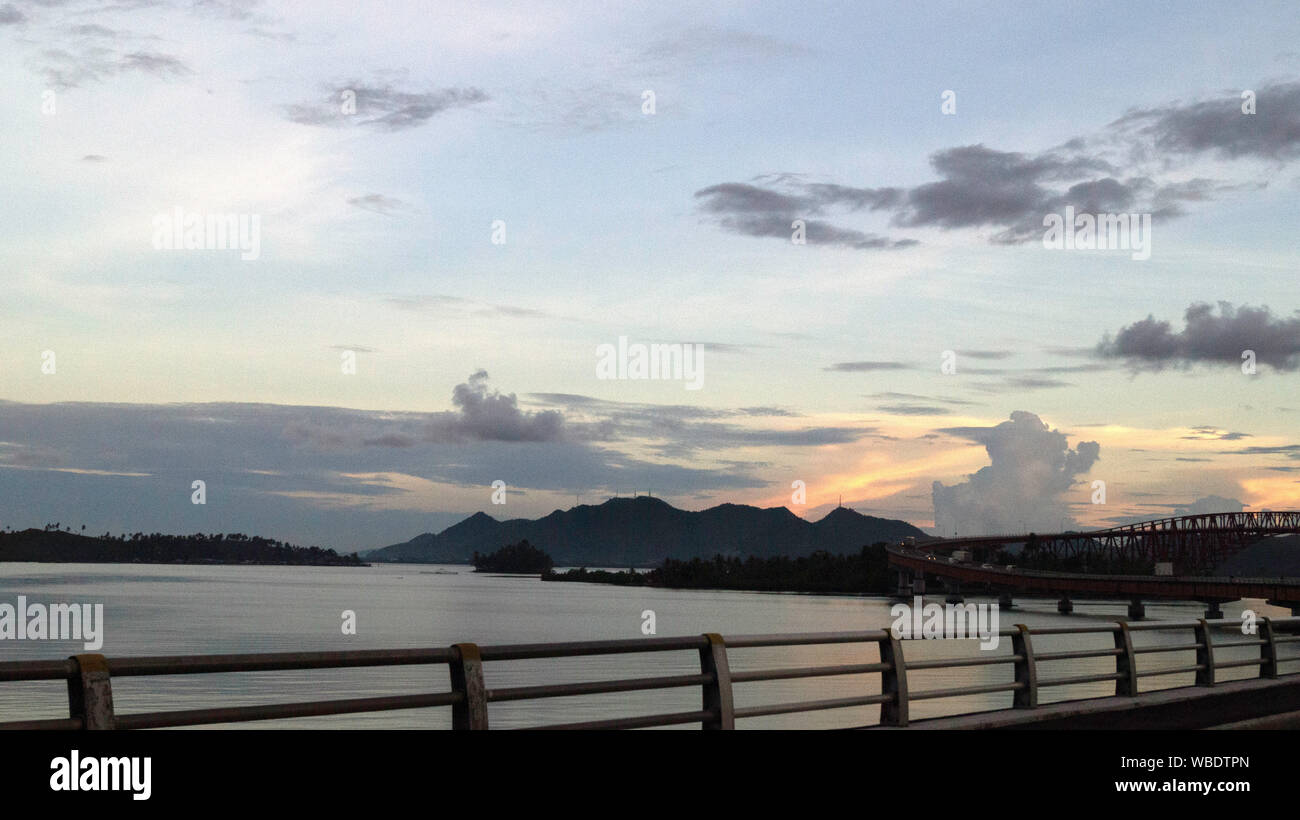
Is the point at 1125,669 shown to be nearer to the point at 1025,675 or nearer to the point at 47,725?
the point at 1025,675

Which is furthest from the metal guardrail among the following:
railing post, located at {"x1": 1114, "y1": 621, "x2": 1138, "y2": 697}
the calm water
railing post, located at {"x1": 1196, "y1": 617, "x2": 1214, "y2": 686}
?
the calm water

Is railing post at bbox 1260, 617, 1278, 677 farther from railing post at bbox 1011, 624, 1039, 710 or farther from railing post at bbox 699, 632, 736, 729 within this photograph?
railing post at bbox 699, 632, 736, 729

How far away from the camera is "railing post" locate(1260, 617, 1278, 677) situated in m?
23.1

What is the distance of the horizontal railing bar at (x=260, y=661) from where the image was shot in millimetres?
7695

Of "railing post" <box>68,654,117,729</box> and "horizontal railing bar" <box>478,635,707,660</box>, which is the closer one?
"railing post" <box>68,654,117,729</box>

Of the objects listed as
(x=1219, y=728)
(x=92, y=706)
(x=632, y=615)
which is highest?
(x=92, y=706)

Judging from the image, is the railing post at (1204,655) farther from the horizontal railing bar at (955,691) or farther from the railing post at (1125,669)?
the horizontal railing bar at (955,691)

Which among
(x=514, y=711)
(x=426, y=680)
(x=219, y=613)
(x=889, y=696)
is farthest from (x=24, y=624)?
(x=889, y=696)

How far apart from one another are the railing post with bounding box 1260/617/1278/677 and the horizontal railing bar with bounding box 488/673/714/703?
16.0 m

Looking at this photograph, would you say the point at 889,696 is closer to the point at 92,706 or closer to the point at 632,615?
the point at 92,706
